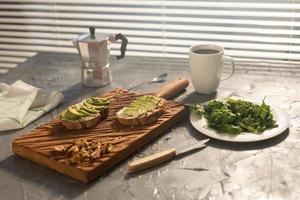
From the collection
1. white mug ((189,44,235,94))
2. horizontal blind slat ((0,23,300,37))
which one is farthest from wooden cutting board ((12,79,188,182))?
horizontal blind slat ((0,23,300,37))

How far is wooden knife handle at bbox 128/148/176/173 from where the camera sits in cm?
91

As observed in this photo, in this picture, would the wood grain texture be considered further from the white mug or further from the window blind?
the window blind

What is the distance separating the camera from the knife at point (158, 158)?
914mm

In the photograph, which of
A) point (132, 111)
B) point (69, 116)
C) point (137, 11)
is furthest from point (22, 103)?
point (137, 11)

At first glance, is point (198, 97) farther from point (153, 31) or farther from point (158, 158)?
point (153, 31)

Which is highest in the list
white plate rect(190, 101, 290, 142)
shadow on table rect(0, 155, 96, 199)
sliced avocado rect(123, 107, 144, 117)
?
sliced avocado rect(123, 107, 144, 117)

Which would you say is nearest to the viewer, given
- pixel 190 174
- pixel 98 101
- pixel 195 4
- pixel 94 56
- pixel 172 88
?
pixel 190 174

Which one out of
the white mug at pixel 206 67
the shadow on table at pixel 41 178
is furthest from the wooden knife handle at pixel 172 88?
the shadow on table at pixel 41 178

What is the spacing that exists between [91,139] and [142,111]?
13 centimetres

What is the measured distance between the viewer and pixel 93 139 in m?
1.00

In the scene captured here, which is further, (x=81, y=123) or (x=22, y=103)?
(x=22, y=103)

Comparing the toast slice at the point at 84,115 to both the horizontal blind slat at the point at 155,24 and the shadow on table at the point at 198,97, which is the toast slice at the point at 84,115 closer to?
the shadow on table at the point at 198,97

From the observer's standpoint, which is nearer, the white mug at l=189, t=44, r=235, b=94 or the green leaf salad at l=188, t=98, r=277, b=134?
the green leaf salad at l=188, t=98, r=277, b=134

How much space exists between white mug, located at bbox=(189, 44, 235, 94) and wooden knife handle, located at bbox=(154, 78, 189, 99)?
32 millimetres
